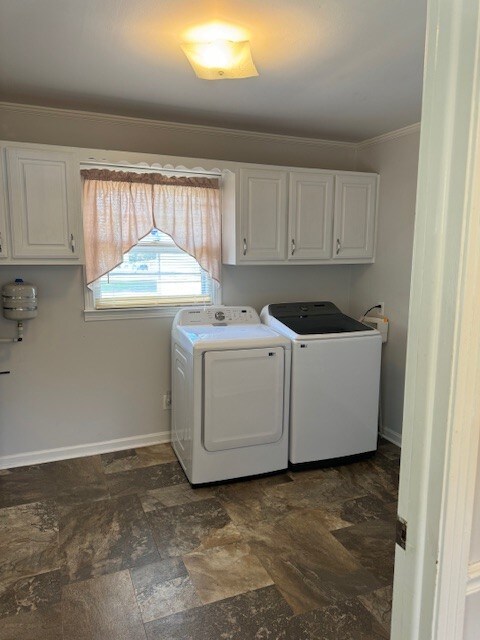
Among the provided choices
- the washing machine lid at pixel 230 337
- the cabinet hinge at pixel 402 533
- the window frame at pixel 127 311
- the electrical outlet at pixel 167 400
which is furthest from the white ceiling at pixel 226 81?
the electrical outlet at pixel 167 400

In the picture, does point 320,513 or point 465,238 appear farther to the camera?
point 320,513

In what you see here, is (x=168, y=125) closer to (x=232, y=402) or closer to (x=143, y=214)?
(x=143, y=214)

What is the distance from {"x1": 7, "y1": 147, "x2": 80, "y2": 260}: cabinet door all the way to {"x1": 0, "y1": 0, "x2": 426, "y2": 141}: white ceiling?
0.39 m

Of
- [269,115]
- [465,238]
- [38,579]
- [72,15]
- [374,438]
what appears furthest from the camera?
[374,438]

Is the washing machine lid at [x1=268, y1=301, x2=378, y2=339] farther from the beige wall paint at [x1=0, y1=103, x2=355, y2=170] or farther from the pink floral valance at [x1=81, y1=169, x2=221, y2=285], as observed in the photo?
the beige wall paint at [x1=0, y1=103, x2=355, y2=170]

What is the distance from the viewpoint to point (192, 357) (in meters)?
2.87

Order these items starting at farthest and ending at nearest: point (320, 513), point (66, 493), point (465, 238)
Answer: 1. point (66, 493)
2. point (320, 513)
3. point (465, 238)

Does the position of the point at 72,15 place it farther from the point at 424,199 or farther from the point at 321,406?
the point at 321,406

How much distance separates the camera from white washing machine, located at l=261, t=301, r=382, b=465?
3111 millimetres

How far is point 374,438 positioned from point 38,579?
233cm

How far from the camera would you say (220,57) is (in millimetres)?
1979

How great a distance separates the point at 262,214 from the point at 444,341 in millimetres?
2728

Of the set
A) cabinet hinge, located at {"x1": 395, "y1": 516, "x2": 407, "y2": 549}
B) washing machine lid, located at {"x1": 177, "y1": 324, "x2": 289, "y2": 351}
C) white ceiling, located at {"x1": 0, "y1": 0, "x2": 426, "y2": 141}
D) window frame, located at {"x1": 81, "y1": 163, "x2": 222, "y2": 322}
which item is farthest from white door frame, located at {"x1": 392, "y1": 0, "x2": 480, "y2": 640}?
window frame, located at {"x1": 81, "y1": 163, "x2": 222, "y2": 322}

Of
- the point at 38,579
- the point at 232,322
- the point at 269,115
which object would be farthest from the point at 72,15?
the point at 38,579
